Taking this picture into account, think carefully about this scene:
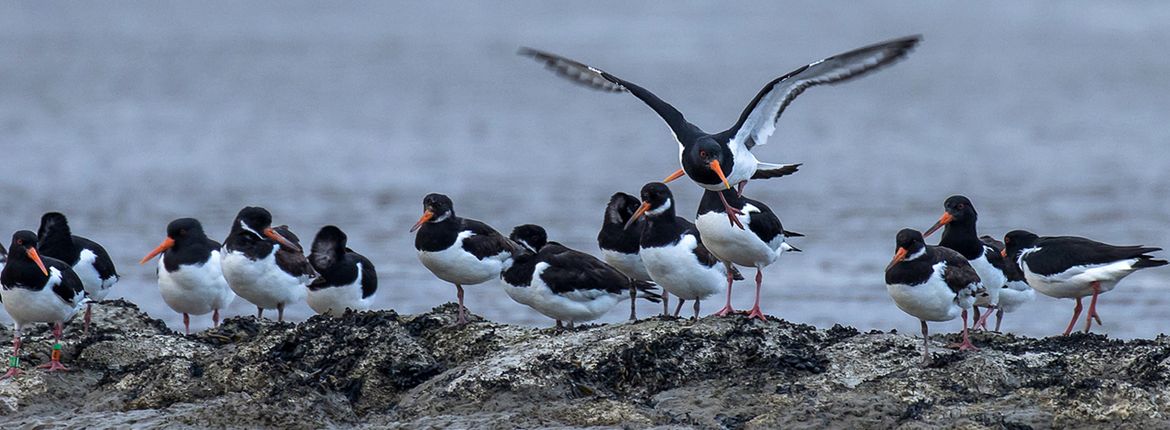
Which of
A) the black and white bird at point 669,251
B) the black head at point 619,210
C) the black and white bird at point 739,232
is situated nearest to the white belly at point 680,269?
the black and white bird at point 669,251

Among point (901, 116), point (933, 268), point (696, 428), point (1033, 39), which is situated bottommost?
point (696, 428)

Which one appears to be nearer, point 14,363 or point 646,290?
point 14,363

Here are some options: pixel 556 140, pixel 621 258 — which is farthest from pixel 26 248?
pixel 556 140

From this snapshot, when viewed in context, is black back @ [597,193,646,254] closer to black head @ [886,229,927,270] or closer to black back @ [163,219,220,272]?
black head @ [886,229,927,270]

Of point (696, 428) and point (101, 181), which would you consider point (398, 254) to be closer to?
point (101, 181)

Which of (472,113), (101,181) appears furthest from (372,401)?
(472,113)

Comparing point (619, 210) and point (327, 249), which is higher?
point (619, 210)

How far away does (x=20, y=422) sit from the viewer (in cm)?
780

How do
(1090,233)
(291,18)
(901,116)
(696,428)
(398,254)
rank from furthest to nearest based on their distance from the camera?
(291,18)
(901,116)
(1090,233)
(398,254)
(696,428)

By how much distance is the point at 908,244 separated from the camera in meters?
8.52

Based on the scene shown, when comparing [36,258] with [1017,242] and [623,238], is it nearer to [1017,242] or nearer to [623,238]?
[623,238]

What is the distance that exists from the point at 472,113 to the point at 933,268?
78.8 ft

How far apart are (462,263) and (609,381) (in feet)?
7.88

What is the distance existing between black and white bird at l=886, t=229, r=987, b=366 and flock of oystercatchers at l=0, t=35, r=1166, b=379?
0.01m
